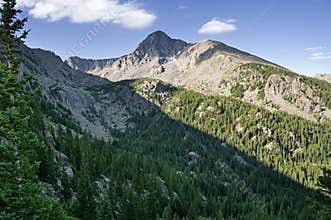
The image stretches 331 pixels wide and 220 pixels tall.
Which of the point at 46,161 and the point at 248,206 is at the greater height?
the point at 46,161

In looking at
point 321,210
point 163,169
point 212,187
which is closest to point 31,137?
point 321,210

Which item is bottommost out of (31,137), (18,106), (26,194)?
(26,194)

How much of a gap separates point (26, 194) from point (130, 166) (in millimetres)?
123670

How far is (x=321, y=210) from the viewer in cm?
2486

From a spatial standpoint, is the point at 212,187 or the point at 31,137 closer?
the point at 31,137

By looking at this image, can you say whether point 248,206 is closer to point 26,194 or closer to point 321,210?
point 321,210

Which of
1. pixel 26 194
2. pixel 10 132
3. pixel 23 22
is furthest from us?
pixel 23 22

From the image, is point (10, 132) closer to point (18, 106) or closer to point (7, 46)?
point (18, 106)

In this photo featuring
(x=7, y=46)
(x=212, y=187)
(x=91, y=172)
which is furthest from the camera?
(x=212, y=187)

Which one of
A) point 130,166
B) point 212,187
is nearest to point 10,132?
point 130,166

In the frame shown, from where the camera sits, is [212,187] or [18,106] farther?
[212,187]

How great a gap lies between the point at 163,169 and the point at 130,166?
2484 centimetres

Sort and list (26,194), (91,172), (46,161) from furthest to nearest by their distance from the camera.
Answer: (91,172) → (46,161) → (26,194)

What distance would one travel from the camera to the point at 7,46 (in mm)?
23922
